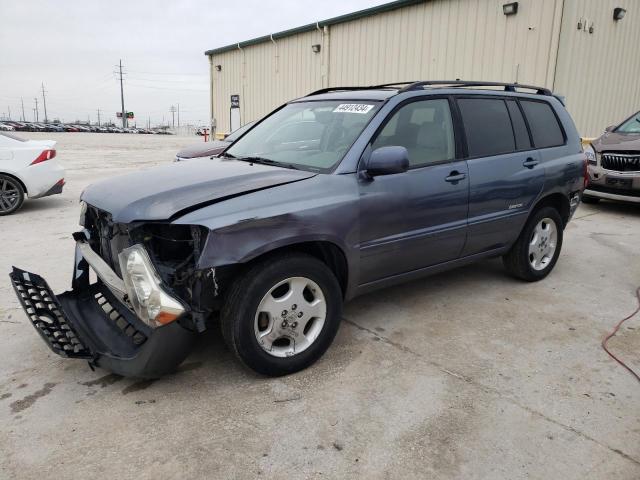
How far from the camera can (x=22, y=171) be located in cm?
768

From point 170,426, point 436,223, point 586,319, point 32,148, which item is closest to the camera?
point 170,426

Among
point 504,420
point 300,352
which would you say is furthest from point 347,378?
point 504,420

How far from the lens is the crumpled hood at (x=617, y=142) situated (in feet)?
25.9

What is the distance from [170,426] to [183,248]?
3.06 feet

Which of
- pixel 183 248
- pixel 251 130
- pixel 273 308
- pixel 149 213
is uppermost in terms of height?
pixel 251 130

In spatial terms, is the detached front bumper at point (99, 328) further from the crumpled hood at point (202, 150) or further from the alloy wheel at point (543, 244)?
the crumpled hood at point (202, 150)

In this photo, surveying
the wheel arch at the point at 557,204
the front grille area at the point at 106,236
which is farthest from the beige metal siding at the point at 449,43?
the front grille area at the point at 106,236

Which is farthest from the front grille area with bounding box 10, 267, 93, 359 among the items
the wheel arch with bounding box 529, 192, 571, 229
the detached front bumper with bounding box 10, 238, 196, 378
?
the wheel arch with bounding box 529, 192, 571, 229

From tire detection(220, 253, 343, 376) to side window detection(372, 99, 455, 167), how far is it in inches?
40.2

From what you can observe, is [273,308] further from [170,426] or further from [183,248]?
[170,426]

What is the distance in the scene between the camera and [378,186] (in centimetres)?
327

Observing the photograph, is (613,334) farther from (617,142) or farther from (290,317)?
(617,142)

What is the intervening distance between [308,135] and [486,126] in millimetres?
1479

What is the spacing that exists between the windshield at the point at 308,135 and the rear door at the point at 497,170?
96cm
